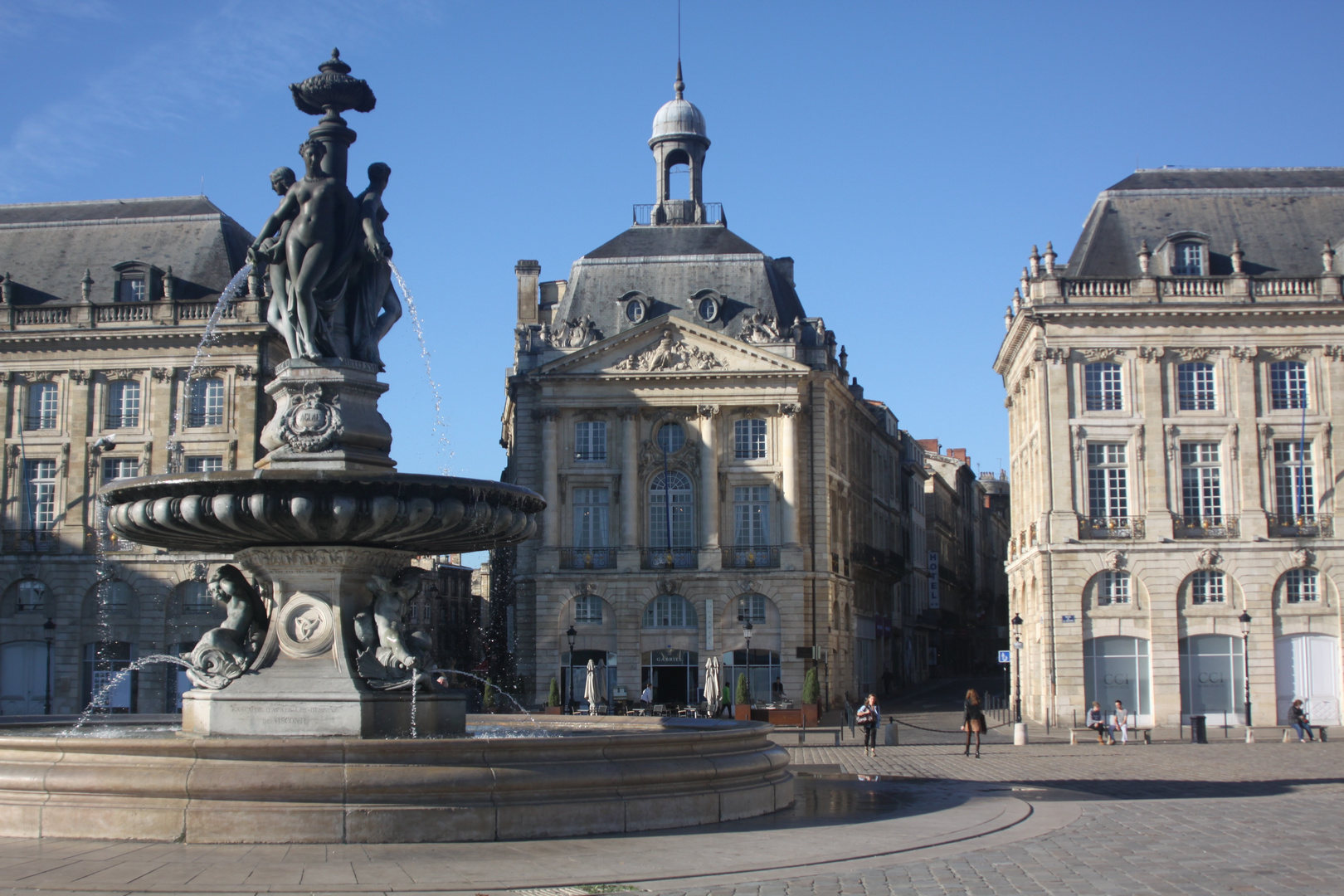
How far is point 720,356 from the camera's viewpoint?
5428 cm

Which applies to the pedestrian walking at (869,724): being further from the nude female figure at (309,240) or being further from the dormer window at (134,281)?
the dormer window at (134,281)

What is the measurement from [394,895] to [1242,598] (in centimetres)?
3861

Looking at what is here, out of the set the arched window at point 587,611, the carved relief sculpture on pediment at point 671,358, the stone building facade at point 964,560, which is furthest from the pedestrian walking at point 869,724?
the stone building facade at point 964,560

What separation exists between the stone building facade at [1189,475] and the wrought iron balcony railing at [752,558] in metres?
10.1

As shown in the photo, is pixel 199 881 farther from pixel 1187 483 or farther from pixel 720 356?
pixel 720 356

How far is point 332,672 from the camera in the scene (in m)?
14.1

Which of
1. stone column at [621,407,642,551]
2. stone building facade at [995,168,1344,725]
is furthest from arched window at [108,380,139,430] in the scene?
stone building facade at [995,168,1344,725]

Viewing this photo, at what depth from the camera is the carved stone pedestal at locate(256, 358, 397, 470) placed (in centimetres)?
1448

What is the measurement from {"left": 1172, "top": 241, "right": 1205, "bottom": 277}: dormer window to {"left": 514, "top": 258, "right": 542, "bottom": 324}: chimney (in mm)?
24496

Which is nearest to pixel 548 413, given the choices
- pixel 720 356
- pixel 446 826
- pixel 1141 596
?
pixel 720 356

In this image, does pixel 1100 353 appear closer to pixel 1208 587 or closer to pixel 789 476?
pixel 1208 587

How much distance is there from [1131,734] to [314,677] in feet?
101

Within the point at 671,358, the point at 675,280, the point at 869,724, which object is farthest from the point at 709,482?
the point at 869,724

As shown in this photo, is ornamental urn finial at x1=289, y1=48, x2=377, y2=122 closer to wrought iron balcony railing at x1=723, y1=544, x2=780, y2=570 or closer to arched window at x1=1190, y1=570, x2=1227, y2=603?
arched window at x1=1190, y1=570, x2=1227, y2=603
